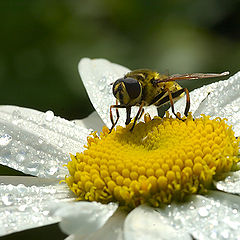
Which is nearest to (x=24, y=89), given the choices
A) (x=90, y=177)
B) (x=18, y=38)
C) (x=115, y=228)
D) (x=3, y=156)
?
(x=18, y=38)

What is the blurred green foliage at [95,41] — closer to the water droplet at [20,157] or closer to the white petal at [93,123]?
the white petal at [93,123]

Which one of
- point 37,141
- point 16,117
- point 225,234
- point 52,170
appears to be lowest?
point 225,234

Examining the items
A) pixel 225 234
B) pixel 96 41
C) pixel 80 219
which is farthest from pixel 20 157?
pixel 96 41

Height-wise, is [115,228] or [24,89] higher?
[24,89]

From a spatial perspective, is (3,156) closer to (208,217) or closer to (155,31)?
(208,217)

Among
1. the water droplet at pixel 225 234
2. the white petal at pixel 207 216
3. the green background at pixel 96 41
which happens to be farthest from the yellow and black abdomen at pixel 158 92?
the green background at pixel 96 41

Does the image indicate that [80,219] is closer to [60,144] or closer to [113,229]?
[113,229]

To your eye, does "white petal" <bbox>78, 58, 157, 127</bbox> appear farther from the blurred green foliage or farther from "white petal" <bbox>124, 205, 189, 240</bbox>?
"white petal" <bbox>124, 205, 189, 240</bbox>
